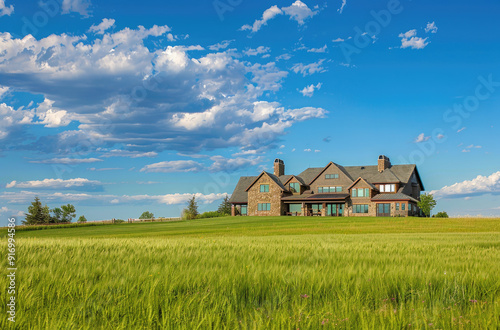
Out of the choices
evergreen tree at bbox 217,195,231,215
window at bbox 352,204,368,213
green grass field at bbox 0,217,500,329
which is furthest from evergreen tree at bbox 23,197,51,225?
green grass field at bbox 0,217,500,329

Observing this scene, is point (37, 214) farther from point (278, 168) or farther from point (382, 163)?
point (382, 163)

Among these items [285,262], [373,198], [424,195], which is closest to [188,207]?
[373,198]

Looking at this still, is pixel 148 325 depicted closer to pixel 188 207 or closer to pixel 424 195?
pixel 424 195

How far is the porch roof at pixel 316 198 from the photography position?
228 feet

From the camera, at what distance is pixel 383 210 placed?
67.8m

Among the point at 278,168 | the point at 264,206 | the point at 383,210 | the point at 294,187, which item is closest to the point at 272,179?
the point at 294,187

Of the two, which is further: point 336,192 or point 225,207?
point 225,207

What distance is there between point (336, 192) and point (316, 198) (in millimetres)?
5353

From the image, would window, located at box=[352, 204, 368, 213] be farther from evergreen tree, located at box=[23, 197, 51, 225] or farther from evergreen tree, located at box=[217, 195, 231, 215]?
evergreen tree, located at box=[23, 197, 51, 225]

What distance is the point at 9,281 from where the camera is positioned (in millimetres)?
5441

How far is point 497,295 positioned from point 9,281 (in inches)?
274

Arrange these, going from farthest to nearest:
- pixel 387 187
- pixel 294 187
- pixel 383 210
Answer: pixel 294 187, pixel 387 187, pixel 383 210

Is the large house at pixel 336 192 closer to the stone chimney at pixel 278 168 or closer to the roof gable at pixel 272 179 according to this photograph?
the roof gable at pixel 272 179

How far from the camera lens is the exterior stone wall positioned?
7431cm
